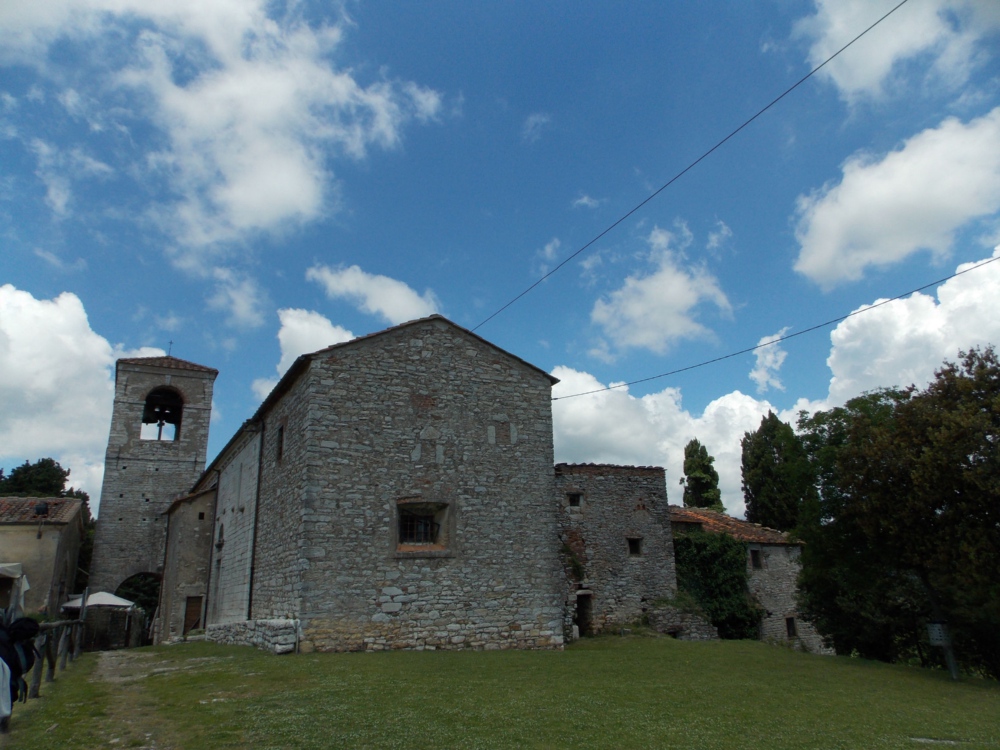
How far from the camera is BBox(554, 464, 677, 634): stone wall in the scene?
65.7 feet

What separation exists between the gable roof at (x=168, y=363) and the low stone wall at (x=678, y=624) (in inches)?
985

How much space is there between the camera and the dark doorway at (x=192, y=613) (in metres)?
23.3

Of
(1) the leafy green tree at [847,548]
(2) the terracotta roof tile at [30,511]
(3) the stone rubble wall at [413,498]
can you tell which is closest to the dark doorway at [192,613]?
(2) the terracotta roof tile at [30,511]

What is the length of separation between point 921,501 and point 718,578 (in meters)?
11.0

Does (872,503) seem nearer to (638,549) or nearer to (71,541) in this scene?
(638,549)

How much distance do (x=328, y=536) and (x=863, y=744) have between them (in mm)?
10038

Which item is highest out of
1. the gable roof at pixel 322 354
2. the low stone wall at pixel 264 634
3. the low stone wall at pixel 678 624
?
the gable roof at pixel 322 354

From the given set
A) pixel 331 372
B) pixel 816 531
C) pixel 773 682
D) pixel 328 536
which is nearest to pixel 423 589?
pixel 328 536

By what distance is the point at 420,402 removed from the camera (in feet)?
50.4

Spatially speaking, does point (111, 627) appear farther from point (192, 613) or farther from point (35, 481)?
point (35, 481)

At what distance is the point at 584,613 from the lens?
788 inches

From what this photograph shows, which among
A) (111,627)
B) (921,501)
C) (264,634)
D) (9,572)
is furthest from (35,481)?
(921,501)

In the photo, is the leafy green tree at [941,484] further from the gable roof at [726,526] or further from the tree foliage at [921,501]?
the gable roof at [726,526]

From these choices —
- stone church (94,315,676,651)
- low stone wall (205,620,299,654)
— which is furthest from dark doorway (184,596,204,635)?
low stone wall (205,620,299,654)
